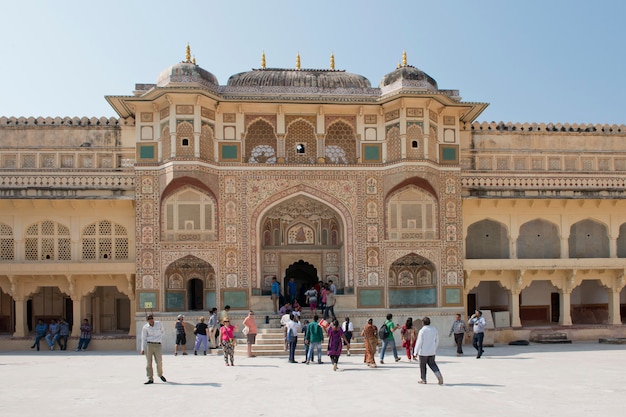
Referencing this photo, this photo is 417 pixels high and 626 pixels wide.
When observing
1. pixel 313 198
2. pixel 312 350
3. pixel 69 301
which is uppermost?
pixel 313 198

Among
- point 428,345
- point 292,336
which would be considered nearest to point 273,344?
point 292,336

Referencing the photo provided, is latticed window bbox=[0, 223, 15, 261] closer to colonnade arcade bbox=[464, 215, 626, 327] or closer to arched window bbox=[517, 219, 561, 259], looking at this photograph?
colonnade arcade bbox=[464, 215, 626, 327]

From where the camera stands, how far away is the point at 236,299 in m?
20.3

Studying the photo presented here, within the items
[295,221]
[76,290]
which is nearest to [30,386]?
[76,290]

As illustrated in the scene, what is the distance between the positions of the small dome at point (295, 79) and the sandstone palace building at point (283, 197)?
2.2 inches

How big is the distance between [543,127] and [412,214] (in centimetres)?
534

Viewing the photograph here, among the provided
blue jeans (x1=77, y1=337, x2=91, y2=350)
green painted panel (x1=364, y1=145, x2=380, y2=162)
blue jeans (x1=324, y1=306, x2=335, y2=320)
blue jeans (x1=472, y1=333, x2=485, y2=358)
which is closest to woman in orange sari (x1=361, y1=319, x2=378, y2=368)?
blue jeans (x1=472, y1=333, x2=485, y2=358)

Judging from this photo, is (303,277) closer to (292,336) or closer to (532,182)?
(532,182)

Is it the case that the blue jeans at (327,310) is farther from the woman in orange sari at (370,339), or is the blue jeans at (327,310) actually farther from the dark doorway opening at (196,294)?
the woman in orange sari at (370,339)

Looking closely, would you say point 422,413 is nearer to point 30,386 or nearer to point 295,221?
point 30,386

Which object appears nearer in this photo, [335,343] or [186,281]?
[335,343]

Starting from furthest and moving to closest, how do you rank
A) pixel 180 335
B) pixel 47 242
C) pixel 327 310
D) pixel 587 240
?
pixel 587 240 < pixel 47 242 < pixel 327 310 < pixel 180 335

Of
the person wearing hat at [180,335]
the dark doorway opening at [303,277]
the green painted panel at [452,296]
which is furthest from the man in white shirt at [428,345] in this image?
the dark doorway opening at [303,277]

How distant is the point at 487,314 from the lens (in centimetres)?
2095
